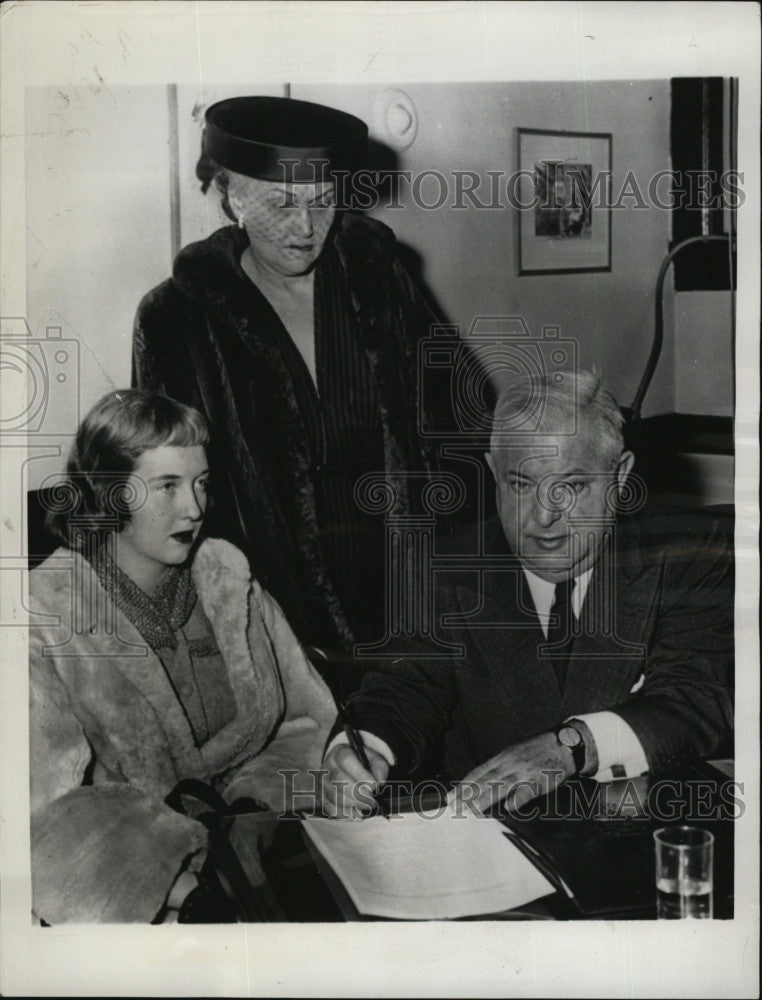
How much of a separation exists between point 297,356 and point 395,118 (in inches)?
12.1

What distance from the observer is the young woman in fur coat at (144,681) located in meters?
1.43

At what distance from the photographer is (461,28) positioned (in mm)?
1435

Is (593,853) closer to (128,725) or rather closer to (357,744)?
(357,744)

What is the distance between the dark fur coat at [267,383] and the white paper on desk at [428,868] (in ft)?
0.80

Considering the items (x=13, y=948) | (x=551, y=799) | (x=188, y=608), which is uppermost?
(x=188, y=608)

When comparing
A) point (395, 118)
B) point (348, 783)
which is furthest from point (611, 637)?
point (395, 118)

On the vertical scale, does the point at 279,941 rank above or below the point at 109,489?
below

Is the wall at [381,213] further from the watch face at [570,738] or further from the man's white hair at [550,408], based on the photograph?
the watch face at [570,738]

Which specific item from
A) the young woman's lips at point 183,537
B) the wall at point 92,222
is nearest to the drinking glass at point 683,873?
the young woman's lips at point 183,537

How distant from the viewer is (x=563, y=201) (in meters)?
1.45

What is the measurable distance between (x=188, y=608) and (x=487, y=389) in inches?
17.6

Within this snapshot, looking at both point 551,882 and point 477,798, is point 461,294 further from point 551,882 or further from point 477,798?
point 551,882

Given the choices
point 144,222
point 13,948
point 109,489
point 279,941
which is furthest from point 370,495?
point 13,948

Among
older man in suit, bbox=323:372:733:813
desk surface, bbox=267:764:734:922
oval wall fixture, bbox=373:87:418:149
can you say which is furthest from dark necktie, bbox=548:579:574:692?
oval wall fixture, bbox=373:87:418:149
